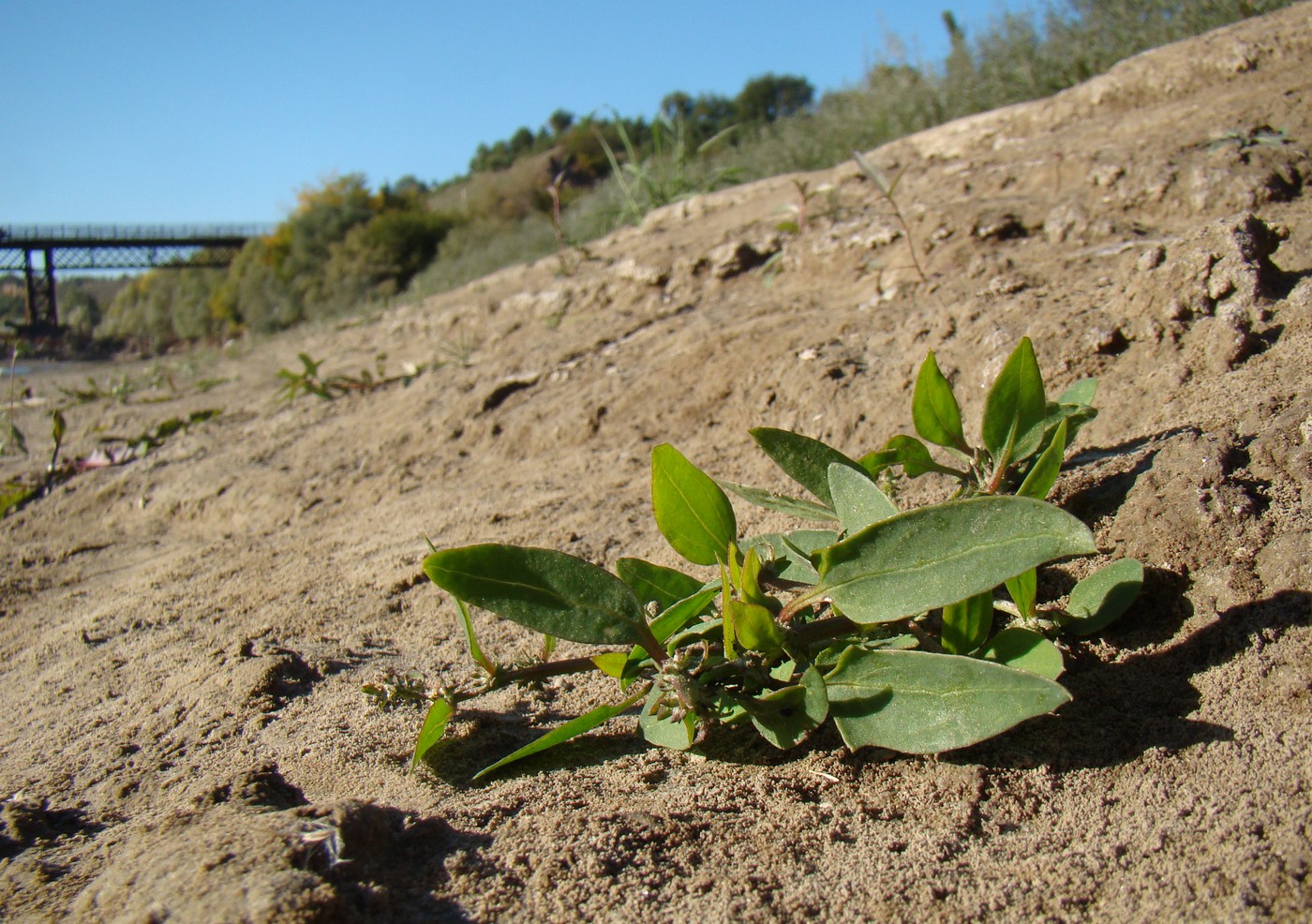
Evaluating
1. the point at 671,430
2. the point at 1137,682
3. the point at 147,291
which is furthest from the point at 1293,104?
the point at 147,291

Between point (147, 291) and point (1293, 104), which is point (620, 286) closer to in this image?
point (1293, 104)

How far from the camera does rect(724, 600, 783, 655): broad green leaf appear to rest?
1.13m

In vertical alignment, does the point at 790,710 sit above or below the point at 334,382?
below

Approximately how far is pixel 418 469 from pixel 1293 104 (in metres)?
2.66

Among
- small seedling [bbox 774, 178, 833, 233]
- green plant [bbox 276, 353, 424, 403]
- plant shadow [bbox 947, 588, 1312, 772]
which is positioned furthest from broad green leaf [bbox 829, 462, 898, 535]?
green plant [bbox 276, 353, 424, 403]

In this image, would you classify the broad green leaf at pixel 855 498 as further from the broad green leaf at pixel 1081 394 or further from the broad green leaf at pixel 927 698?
the broad green leaf at pixel 1081 394

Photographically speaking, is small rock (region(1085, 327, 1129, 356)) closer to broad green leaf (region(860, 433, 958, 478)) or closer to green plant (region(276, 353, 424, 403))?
broad green leaf (region(860, 433, 958, 478))

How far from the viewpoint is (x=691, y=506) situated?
4.33ft

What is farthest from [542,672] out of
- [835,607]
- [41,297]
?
[41,297]

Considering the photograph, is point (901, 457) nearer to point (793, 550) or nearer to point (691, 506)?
point (793, 550)

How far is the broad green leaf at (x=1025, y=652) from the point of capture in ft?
3.53

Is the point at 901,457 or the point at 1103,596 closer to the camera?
the point at 1103,596

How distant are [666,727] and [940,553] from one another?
407 millimetres

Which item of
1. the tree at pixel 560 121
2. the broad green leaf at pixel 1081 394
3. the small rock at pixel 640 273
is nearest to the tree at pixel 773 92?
the tree at pixel 560 121
